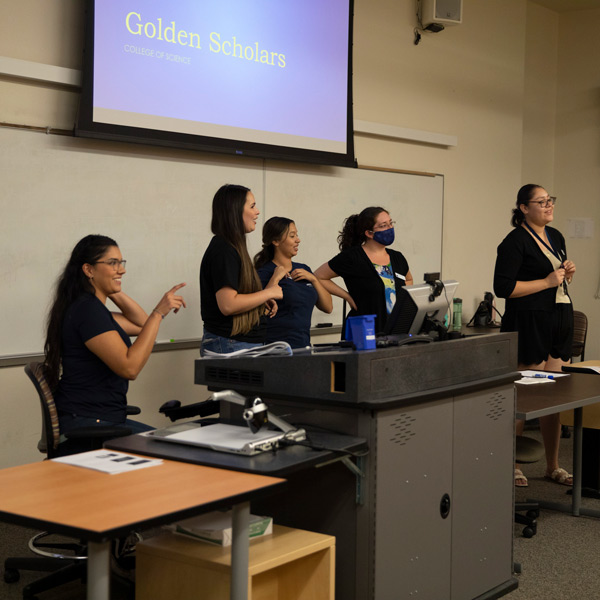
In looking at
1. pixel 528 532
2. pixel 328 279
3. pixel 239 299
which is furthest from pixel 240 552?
pixel 328 279

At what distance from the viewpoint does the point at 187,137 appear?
429 centimetres

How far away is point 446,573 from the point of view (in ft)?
8.12

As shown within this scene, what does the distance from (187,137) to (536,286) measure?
197 cm

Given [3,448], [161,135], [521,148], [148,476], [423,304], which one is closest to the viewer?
[148,476]

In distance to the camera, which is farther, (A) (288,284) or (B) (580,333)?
(B) (580,333)

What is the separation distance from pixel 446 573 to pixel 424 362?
2.20 feet

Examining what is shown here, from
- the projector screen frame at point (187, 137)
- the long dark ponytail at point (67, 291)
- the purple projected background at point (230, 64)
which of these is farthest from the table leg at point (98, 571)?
the purple projected background at point (230, 64)

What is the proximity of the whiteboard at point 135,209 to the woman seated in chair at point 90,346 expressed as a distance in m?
0.93

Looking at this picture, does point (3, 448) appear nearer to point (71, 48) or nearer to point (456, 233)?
point (71, 48)

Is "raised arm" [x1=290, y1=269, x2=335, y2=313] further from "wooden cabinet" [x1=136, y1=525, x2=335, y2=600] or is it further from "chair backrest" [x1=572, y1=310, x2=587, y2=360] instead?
"chair backrest" [x1=572, y1=310, x2=587, y2=360]

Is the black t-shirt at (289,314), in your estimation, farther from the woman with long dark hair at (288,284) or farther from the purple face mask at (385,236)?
the purple face mask at (385,236)

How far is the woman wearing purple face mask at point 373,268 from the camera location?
4.00 m

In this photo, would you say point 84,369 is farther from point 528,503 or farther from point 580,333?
point 580,333

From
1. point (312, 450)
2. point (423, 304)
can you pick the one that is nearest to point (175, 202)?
point (423, 304)
